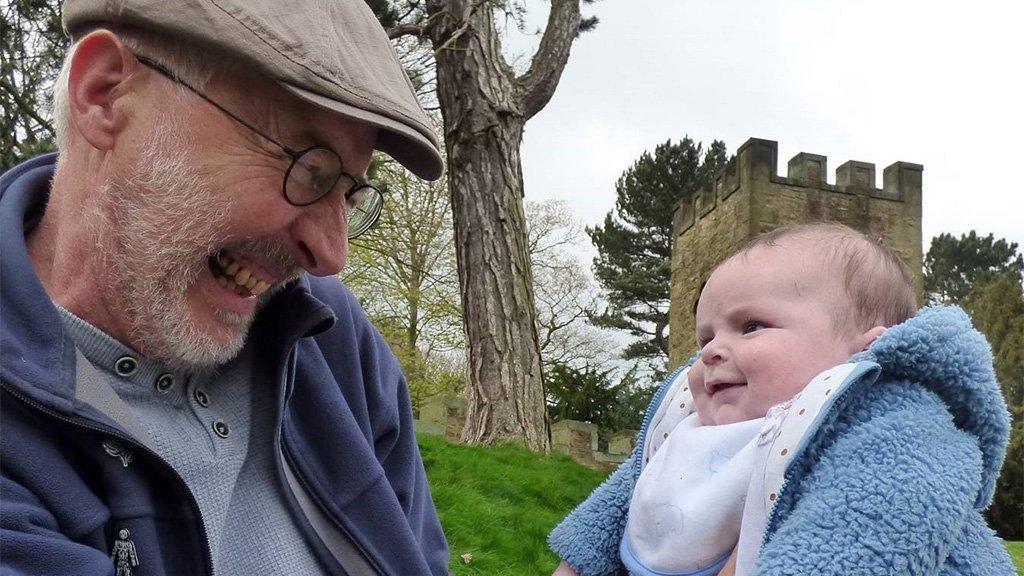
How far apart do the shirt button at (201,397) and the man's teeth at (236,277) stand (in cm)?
22

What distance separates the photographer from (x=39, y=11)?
6.14m

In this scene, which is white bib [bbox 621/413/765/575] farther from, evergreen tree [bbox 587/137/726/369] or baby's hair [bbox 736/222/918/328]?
evergreen tree [bbox 587/137/726/369]

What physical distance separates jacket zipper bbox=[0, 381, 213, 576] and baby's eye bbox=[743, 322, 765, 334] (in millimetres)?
1144

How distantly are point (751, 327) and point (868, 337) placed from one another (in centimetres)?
23

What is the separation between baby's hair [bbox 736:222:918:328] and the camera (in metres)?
1.83

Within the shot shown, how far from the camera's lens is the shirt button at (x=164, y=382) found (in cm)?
179

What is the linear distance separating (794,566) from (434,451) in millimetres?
5285

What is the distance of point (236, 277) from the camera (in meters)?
1.86

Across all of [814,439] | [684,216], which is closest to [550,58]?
[814,439]

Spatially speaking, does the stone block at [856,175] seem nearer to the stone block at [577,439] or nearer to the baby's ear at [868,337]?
the stone block at [577,439]

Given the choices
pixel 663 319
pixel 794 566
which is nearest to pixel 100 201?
pixel 794 566

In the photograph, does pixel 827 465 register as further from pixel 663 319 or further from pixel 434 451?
pixel 663 319

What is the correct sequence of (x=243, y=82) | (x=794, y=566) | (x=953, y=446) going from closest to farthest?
(x=794, y=566) → (x=953, y=446) → (x=243, y=82)

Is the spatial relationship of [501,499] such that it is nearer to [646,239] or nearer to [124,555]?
[124,555]
